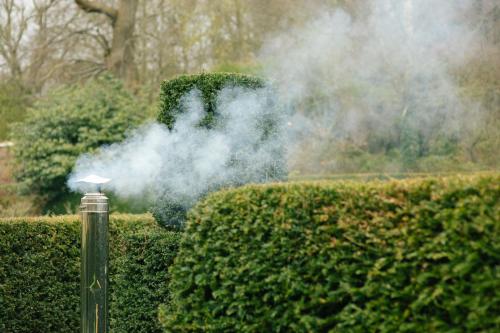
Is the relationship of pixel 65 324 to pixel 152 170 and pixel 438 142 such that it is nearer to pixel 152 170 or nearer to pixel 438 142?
pixel 152 170

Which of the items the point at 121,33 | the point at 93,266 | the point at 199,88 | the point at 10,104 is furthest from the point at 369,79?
the point at 93,266

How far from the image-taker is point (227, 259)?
4.32 metres

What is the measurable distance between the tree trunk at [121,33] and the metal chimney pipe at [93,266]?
14419 mm

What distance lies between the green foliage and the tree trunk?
2480 millimetres

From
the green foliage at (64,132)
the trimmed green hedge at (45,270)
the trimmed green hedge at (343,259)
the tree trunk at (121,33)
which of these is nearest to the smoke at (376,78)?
the green foliage at (64,132)

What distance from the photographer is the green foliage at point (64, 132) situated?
53.4 feet

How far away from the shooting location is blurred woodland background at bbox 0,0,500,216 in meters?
16.0

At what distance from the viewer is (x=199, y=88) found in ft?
19.9

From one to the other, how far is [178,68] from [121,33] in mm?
1837

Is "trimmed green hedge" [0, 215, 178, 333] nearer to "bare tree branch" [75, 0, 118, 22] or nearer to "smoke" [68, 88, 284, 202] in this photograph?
"smoke" [68, 88, 284, 202]

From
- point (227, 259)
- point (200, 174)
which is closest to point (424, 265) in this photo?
point (227, 259)

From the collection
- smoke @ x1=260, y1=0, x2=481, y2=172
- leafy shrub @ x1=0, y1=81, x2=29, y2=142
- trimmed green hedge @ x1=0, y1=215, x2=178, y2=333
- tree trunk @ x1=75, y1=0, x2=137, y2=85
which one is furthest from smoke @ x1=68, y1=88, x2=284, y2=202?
leafy shrub @ x1=0, y1=81, x2=29, y2=142

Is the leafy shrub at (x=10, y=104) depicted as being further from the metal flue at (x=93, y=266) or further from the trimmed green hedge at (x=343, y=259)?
the trimmed green hedge at (x=343, y=259)

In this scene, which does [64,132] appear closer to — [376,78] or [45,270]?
[376,78]
